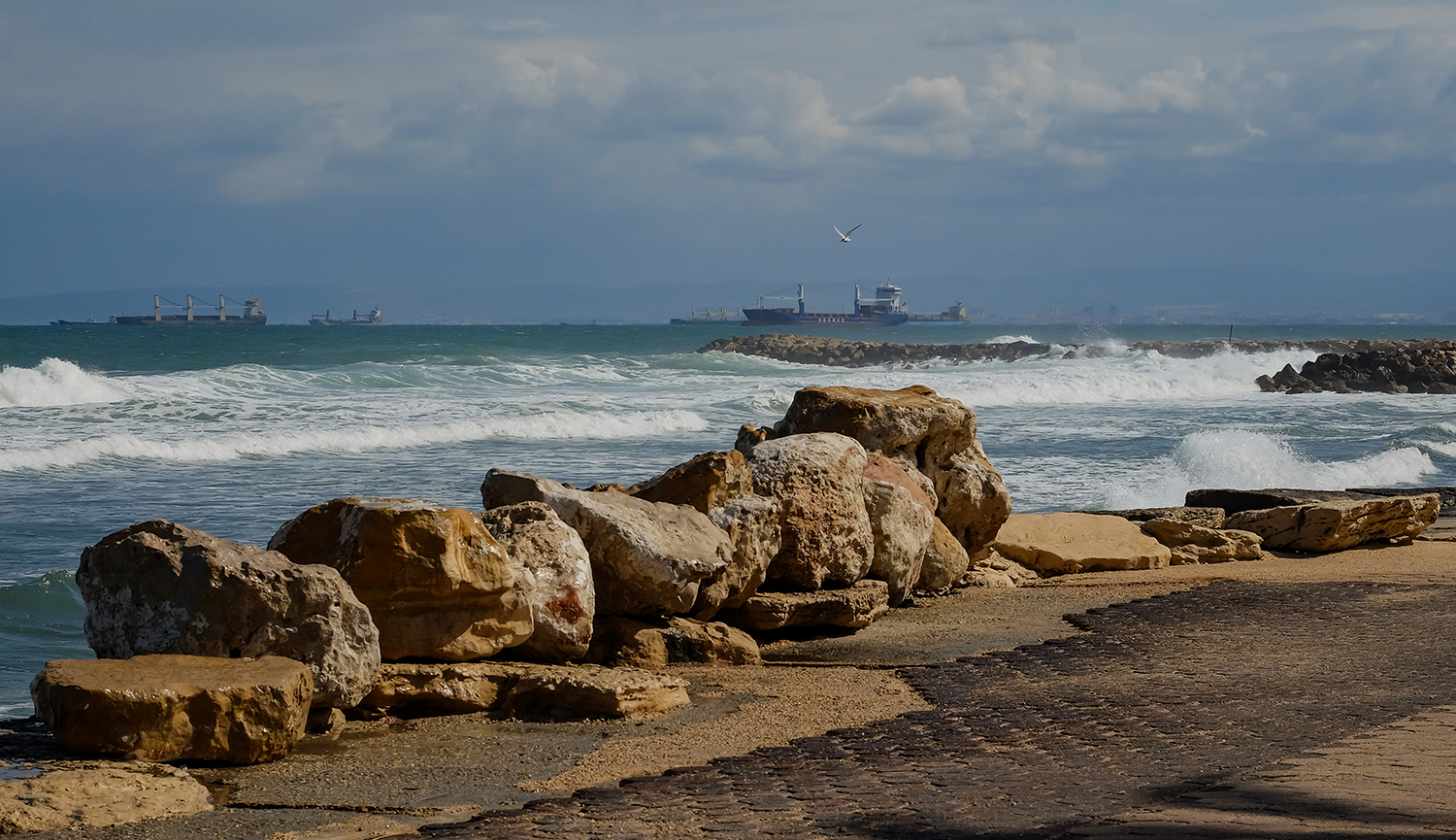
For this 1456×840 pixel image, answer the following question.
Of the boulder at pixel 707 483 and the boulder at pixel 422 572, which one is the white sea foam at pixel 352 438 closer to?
the boulder at pixel 707 483

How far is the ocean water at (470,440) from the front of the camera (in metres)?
11.8

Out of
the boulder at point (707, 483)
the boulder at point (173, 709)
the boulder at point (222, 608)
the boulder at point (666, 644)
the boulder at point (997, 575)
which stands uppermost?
the boulder at point (707, 483)

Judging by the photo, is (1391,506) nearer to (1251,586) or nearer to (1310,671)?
(1251,586)

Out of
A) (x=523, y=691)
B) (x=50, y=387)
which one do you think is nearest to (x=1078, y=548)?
(x=523, y=691)

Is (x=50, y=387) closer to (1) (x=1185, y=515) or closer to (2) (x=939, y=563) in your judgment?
(1) (x=1185, y=515)

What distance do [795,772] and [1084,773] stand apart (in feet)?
3.01

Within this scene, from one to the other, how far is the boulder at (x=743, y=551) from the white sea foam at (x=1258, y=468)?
8.47 meters

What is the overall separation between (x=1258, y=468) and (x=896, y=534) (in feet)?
32.8

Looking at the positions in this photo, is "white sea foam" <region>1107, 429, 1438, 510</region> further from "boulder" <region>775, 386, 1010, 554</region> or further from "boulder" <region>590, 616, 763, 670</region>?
"boulder" <region>590, 616, 763, 670</region>

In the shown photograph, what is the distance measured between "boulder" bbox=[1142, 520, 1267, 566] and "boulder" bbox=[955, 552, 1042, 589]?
4.15 ft

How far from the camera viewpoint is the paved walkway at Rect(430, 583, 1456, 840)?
12.5 feet

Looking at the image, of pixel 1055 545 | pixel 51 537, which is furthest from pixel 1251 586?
pixel 51 537

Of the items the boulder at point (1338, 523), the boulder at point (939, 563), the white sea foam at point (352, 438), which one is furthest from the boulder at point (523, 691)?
the white sea foam at point (352, 438)

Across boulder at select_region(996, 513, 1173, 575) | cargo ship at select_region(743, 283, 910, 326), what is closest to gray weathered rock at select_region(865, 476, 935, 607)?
boulder at select_region(996, 513, 1173, 575)
